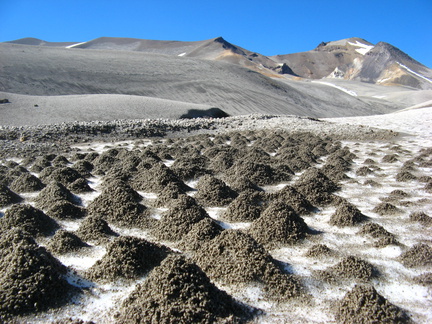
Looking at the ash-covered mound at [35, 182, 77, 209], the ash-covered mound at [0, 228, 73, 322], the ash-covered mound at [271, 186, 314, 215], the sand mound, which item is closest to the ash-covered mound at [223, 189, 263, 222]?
the ash-covered mound at [271, 186, 314, 215]

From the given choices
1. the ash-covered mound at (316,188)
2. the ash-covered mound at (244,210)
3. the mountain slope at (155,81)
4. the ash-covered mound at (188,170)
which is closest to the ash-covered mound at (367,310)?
the ash-covered mound at (244,210)

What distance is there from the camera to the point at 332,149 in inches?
378

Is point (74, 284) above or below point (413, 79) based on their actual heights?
below

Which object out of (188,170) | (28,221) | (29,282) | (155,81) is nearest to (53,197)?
(28,221)

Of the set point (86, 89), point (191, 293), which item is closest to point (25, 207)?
point (191, 293)

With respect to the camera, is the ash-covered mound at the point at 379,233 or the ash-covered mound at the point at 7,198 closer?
the ash-covered mound at the point at 379,233

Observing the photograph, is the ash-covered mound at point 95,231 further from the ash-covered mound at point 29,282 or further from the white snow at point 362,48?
the white snow at point 362,48

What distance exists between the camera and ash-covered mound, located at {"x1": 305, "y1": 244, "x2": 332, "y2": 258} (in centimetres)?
335

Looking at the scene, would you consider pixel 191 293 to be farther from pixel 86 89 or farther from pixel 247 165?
pixel 86 89

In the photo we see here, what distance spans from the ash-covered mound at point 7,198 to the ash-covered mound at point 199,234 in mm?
2885

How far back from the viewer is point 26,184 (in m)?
5.77

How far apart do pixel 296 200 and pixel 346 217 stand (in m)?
0.79

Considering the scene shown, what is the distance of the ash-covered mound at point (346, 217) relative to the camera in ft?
13.5

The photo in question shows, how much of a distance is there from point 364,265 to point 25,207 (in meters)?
3.60
